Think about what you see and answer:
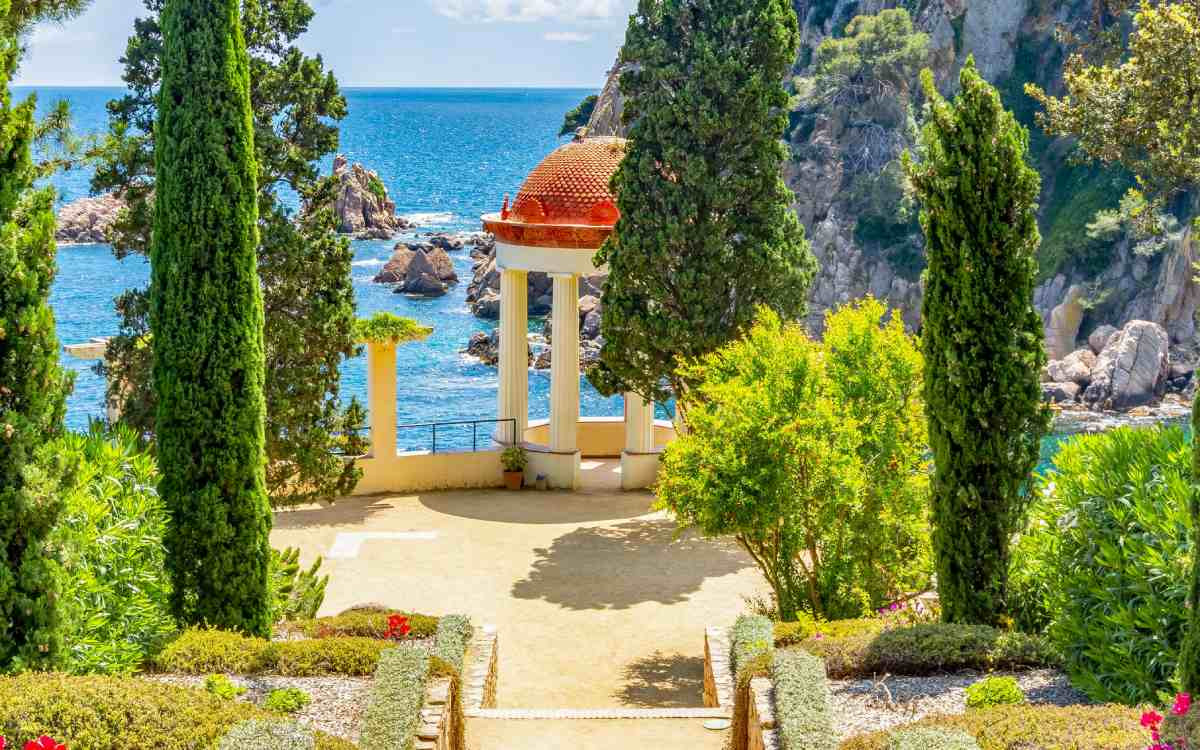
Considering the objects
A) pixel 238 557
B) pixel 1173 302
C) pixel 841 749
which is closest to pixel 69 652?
pixel 238 557

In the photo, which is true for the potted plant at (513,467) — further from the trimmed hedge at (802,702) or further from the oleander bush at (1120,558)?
the oleander bush at (1120,558)

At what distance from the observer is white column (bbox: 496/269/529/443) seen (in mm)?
29812

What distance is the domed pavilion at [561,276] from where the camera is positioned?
28.4 m

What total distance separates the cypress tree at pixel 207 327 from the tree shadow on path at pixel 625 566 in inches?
293

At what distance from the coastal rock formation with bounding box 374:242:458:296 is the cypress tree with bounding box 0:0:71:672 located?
85.7 metres

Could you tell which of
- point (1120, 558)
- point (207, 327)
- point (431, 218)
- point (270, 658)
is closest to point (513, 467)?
point (207, 327)

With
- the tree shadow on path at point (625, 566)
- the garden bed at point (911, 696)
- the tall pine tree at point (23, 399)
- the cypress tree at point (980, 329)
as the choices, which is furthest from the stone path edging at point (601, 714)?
the tree shadow on path at point (625, 566)

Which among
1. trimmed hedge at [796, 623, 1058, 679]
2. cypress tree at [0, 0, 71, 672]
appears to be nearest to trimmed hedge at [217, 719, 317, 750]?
cypress tree at [0, 0, 71, 672]

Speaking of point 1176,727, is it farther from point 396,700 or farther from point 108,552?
point 108,552

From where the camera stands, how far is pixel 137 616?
13000mm

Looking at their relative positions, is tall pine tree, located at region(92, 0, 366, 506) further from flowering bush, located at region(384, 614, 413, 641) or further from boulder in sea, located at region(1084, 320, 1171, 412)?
boulder in sea, located at region(1084, 320, 1171, 412)

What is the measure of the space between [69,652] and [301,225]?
44.1 ft

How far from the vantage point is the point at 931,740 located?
9672 mm

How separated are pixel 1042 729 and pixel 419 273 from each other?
89.5m
